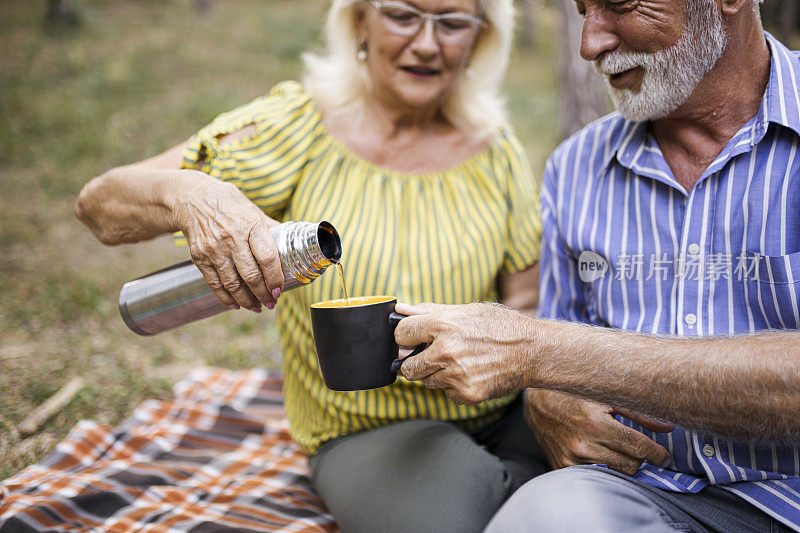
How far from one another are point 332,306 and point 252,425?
1.61m

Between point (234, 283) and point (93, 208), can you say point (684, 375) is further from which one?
point (93, 208)

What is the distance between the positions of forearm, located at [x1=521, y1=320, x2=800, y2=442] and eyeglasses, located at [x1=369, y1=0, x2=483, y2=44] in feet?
4.11

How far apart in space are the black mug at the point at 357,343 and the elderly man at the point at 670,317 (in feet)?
0.19

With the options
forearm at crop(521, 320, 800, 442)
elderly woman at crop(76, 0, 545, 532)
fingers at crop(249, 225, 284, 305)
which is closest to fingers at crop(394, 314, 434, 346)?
forearm at crop(521, 320, 800, 442)

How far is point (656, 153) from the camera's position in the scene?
2.02m

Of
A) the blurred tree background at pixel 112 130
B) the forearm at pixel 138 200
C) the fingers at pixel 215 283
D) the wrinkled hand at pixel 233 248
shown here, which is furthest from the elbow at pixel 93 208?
the blurred tree background at pixel 112 130

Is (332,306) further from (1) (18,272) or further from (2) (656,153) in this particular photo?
(1) (18,272)

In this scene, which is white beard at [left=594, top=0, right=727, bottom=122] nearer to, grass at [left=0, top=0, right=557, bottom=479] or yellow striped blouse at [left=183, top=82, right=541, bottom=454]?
yellow striped blouse at [left=183, top=82, right=541, bottom=454]

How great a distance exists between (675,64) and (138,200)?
1698 mm

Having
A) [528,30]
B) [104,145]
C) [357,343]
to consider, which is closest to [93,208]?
[357,343]

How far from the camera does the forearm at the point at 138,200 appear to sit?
1.99 metres

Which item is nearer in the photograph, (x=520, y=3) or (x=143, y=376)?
(x=143, y=376)

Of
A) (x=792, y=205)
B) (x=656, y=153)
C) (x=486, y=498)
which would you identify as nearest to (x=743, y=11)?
(x=656, y=153)

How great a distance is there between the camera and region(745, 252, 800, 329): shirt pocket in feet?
5.63
